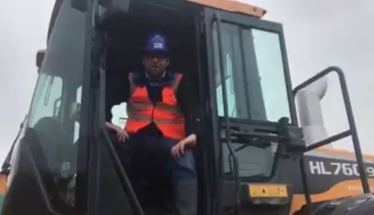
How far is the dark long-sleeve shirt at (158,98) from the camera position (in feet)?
12.1

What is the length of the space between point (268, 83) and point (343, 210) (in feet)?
3.32

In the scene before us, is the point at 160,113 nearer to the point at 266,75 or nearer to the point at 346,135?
the point at 266,75

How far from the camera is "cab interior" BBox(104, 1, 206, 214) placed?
3.72 metres

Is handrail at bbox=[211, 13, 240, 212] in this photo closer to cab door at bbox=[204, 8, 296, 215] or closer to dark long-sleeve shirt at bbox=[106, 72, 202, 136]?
cab door at bbox=[204, 8, 296, 215]

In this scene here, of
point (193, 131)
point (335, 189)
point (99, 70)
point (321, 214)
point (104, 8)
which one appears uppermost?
point (104, 8)

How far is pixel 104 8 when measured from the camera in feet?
10.7

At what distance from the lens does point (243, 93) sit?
370 centimetres

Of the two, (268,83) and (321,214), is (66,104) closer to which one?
→ (268,83)

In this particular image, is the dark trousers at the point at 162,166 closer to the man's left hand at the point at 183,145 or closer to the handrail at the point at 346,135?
the man's left hand at the point at 183,145

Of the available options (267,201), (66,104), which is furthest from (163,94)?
(267,201)

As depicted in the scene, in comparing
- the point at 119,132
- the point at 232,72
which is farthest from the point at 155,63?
the point at 119,132

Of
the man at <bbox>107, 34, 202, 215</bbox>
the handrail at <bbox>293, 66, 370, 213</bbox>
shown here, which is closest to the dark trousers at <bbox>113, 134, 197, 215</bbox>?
the man at <bbox>107, 34, 202, 215</bbox>

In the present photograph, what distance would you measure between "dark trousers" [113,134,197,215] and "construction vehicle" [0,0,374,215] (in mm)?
64

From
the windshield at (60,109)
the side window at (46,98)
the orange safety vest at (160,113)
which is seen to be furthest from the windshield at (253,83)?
the side window at (46,98)
